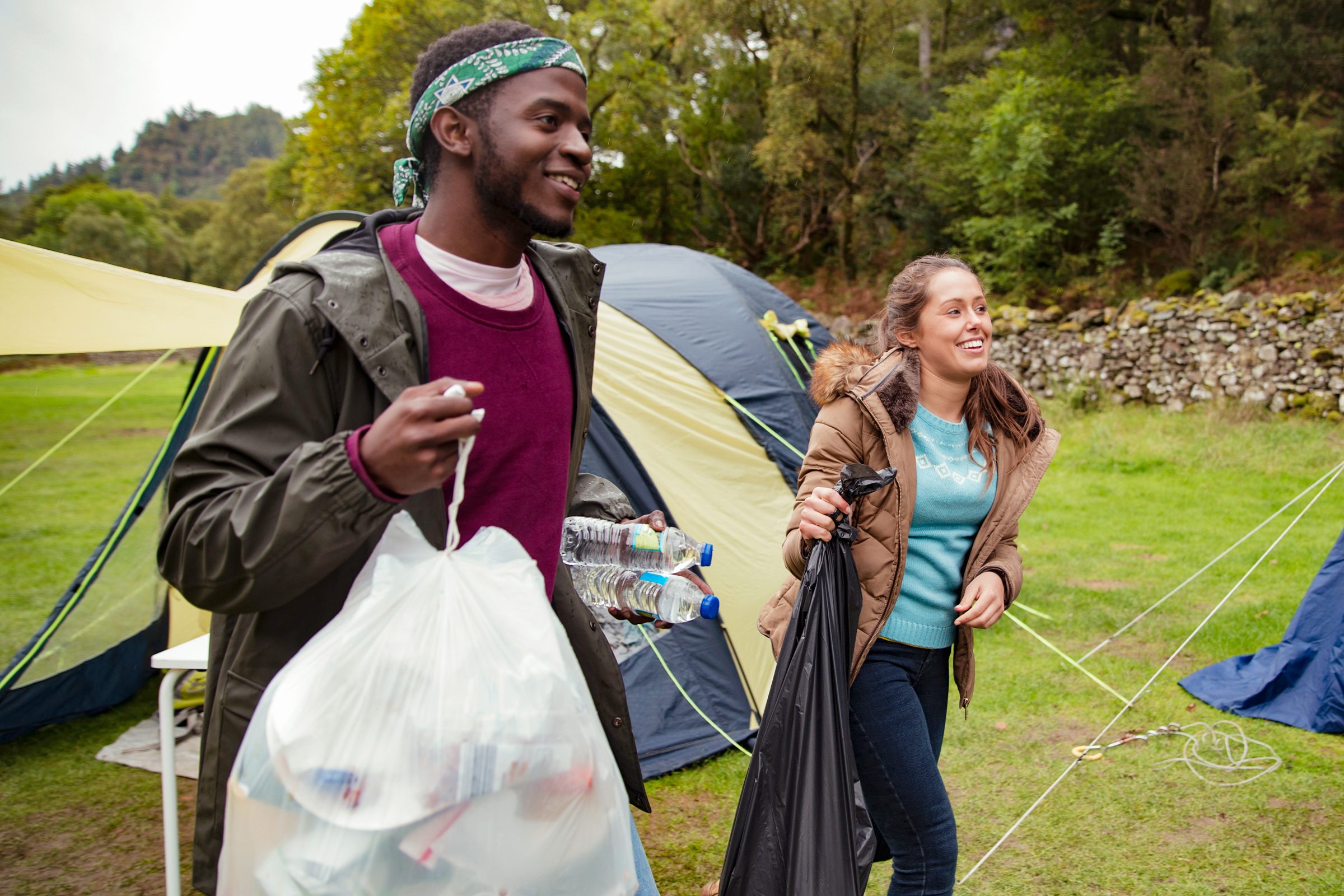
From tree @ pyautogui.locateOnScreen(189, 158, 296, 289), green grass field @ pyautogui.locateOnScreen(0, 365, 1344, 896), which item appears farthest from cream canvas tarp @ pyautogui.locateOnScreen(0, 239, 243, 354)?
tree @ pyautogui.locateOnScreen(189, 158, 296, 289)

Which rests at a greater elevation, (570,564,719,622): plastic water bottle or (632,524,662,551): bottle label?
(632,524,662,551): bottle label

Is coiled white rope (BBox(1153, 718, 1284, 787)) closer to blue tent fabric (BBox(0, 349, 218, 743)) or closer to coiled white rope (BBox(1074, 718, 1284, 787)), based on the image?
coiled white rope (BBox(1074, 718, 1284, 787))

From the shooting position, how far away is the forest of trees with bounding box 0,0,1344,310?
13.3 m

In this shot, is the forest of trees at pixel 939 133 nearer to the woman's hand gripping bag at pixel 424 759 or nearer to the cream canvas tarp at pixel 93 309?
the cream canvas tarp at pixel 93 309

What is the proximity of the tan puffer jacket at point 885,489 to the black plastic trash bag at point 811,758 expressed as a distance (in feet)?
0.19

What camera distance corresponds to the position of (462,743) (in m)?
1.00

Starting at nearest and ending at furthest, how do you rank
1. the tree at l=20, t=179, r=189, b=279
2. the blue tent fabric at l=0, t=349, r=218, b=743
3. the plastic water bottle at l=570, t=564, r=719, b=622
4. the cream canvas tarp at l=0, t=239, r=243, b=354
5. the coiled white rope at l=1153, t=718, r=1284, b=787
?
1. the plastic water bottle at l=570, t=564, r=719, b=622
2. the cream canvas tarp at l=0, t=239, r=243, b=354
3. the coiled white rope at l=1153, t=718, r=1284, b=787
4. the blue tent fabric at l=0, t=349, r=218, b=743
5. the tree at l=20, t=179, r=189, b=279

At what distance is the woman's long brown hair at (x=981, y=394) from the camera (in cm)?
220

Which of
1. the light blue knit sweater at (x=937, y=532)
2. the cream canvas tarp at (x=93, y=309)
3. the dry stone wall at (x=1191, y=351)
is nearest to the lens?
the light blue knit sweater at (x=937, y=532)

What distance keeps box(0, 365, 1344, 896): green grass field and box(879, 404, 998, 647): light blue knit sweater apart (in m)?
1.32

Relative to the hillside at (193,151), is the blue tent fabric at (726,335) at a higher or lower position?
lower

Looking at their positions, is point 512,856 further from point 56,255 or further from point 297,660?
point 56,255

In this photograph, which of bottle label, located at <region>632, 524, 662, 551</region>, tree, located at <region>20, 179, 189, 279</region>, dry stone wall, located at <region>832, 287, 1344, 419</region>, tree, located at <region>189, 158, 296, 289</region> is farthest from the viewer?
tree, located at <region>189, 158, 296, 289</region>

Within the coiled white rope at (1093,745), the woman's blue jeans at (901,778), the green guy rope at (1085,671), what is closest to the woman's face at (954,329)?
the woman's blue jeans at (901,778)
